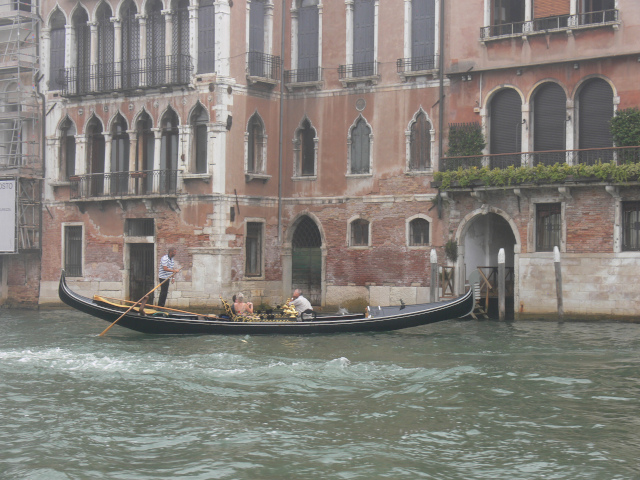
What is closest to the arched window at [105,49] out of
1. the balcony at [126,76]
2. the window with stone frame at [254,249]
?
the balcony at [126,76]

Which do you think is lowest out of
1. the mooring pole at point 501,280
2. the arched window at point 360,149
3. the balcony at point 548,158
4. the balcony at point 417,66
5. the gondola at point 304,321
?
the gondola at point 304,321

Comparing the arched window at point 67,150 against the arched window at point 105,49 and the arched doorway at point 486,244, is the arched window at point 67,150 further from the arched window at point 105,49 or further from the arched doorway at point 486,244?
the arched doorway at point 486,244

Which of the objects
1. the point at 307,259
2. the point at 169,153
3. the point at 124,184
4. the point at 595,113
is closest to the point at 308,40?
the point at 169,153

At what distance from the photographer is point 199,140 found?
22797mm

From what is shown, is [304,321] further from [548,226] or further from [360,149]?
[360,149]

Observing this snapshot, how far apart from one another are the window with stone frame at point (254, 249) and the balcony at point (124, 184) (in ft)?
6.52

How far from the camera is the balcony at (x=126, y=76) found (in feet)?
74.6

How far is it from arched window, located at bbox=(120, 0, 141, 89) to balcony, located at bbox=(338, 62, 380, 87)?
4.89 metres

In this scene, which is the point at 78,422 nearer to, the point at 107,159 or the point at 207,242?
the point at 207,242

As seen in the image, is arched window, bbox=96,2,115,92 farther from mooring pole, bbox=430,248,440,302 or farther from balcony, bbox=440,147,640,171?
mooring pole, bbox=430,248,440,302

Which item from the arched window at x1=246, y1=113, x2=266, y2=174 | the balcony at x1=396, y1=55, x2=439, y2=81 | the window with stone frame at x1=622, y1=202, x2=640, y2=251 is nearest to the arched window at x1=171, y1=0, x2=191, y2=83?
the arched window at x1=246, y1=113, x2=266, y2=174

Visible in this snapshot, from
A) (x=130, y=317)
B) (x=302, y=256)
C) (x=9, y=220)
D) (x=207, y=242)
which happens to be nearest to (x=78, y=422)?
(x=130, y=317)

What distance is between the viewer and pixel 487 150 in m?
21.1

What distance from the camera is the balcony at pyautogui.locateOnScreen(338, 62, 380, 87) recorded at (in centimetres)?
2234
